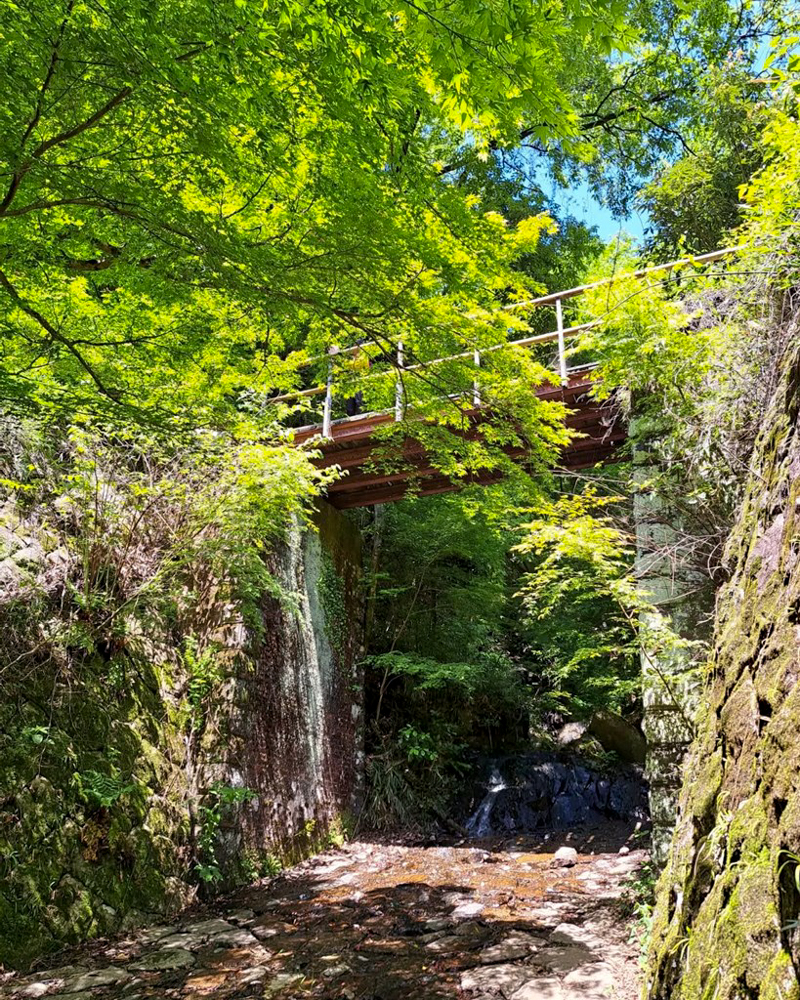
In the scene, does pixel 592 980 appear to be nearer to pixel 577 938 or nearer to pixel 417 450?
pixel 577 938

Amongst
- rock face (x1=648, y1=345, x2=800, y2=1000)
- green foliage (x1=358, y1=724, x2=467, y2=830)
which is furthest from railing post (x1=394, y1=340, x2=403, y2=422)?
green foliage (x1=358, y1=724, x2=467, y2=830)

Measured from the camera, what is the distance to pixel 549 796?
965cm

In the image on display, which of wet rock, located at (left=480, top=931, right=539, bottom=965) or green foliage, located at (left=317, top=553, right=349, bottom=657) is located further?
green foliage, located at (left=317, top=553, right=349, bottom=657)

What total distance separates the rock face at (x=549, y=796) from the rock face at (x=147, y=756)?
7.41 feet

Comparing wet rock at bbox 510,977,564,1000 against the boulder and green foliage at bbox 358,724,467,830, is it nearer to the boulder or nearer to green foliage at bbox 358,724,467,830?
green foliage at bbox 358,724,467,830

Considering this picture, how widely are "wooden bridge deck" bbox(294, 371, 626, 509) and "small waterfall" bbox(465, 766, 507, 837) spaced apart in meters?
4.70

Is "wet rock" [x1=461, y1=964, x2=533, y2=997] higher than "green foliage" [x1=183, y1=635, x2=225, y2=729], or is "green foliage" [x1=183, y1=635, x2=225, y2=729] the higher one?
"green foliage" [x1=183, y1=635, x2=225, y2=729]

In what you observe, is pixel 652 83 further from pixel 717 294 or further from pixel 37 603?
pixel 37 603

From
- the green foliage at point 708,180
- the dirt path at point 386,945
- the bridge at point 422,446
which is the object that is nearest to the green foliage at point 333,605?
the bridge at point 422,446

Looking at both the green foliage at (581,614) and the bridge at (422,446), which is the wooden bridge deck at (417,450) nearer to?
the bridge at (422,446)

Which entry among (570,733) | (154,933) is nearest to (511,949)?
(154,933)

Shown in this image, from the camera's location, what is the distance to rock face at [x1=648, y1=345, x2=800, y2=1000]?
1.26 m

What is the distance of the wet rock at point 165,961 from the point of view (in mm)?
4000

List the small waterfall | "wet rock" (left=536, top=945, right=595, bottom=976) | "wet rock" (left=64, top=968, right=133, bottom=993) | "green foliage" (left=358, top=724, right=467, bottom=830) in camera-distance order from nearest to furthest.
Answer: "wet rock" (left=64, top=968, right=133, bottom=993) < "wet rock" (left=536, top=945, right=595, bottom=976) < "green foliage" (left=358, top=724, right=467, bottom=830) < the small waterfall
